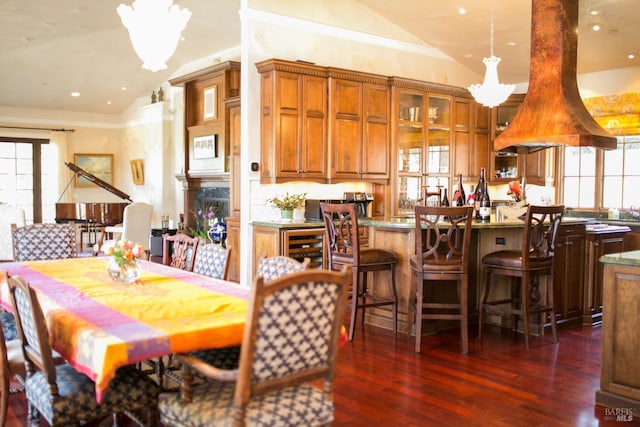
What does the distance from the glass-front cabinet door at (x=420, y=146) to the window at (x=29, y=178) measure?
28.3 feet

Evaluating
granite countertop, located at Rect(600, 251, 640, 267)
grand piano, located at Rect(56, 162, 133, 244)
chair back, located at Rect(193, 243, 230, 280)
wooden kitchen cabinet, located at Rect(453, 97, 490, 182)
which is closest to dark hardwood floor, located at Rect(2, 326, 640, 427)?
granite countertop, located at Rect(600, 251, 640, 267)

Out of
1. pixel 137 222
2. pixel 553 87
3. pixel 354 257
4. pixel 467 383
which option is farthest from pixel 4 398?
pixel 137 222

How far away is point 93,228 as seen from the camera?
1095cm

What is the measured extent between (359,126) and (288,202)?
1479mm

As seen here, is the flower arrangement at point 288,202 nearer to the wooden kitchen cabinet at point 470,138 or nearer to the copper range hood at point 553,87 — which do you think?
the copper range hood at point 553,87

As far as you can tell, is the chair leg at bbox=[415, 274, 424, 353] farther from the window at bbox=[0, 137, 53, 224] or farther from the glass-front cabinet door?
the window at bbox=[0, 137, 53, 224]

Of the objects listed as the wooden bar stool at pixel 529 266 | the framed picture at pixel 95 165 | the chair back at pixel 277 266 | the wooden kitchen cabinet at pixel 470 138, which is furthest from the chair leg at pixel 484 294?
the framed picture at pixel 95 165

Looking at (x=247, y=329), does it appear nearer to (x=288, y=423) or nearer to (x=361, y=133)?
(x=288, y=423)

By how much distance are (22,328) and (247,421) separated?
1.20 metres

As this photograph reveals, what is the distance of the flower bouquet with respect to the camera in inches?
132

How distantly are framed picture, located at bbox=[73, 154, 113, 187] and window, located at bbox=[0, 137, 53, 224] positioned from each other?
54cm

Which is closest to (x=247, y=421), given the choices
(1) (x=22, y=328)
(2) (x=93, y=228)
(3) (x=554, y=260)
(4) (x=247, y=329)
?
(4) (x=247, y=329)

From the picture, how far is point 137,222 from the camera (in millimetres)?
8367

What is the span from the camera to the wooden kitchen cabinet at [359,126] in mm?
7289
